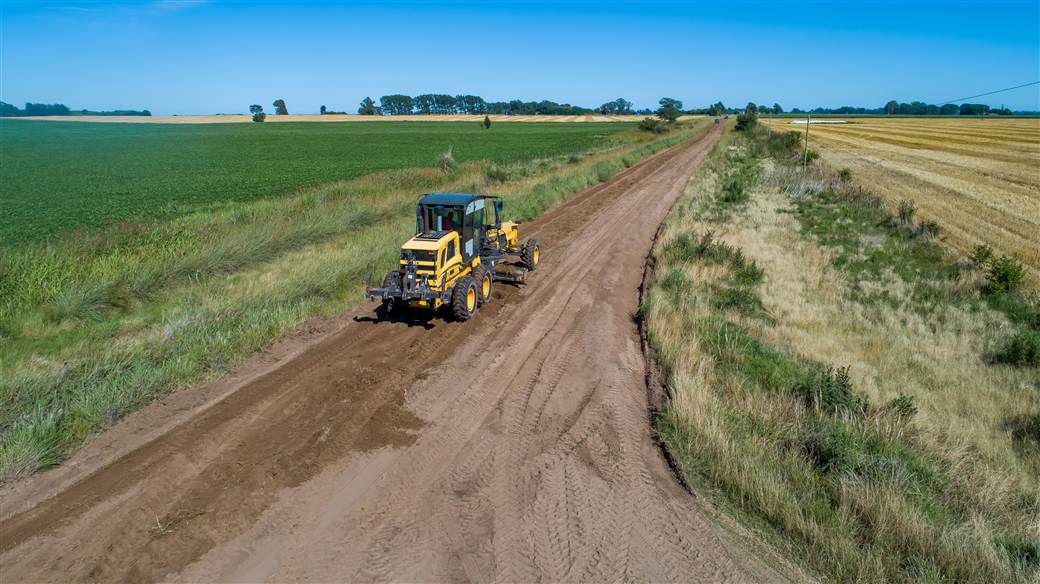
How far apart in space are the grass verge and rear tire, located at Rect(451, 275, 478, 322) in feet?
12.5

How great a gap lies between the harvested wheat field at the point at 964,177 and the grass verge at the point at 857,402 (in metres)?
4.30

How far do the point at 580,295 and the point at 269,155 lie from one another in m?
44.5

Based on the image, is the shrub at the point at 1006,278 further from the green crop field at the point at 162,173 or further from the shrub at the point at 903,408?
the green crop field at the point at 162,173

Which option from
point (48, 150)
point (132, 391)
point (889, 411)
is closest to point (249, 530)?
point (132, 391)

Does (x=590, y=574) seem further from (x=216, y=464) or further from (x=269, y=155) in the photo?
(x=269, y=155)

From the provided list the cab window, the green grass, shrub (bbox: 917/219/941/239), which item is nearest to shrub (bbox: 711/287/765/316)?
the cab window

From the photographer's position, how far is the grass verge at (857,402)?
5.58 m

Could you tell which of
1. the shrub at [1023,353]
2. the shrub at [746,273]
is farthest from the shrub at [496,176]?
the shrub at [1023,353]

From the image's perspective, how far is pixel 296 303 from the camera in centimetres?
1238

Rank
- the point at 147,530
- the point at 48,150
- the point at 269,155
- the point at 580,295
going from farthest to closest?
the point at 48,150
the point at 269,155
the point at 580,295
the point at 147,530

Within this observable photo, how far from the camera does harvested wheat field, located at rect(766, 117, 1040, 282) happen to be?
20.2m

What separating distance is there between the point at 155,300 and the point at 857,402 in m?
14.4

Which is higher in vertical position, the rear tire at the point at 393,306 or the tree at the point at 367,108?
the tree at the point at 367,108

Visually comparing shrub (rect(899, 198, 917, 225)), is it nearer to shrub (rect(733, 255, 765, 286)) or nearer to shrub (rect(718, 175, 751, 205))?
shrub (rect(718, 175, 751, 205))
